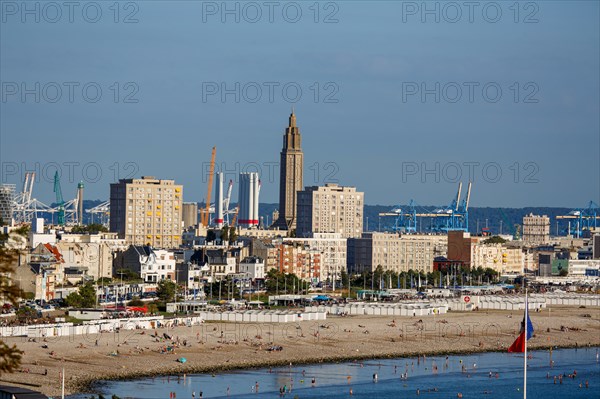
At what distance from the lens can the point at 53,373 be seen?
55.7 meters

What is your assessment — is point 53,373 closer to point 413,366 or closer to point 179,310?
point 413,366

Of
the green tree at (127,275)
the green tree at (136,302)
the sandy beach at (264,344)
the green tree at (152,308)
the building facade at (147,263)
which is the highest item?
the building facade at (147,263)

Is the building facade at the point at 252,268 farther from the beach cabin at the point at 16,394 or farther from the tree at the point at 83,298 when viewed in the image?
the beach cabin at the point at 16,394

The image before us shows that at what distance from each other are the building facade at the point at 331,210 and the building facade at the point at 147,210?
32411mm

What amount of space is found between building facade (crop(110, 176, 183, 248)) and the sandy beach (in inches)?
2655

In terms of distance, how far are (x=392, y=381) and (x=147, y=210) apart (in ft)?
336

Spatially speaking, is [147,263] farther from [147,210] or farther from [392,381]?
[392,381]

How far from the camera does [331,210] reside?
193375mm

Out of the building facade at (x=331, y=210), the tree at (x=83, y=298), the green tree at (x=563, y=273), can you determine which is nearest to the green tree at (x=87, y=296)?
the tree at (x=83, y=298)

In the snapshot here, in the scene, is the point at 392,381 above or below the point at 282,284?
below

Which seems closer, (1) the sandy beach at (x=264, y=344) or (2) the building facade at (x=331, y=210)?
(1) the sandy beach at (x=264, y=344)

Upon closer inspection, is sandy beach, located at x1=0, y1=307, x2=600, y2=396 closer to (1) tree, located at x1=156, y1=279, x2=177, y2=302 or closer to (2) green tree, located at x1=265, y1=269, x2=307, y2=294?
(1) tree, located at x1=156, y1=279, x2=177, y2=302

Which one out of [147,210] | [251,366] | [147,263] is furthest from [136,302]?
[147,210]

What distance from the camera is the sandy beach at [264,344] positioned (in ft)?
194
